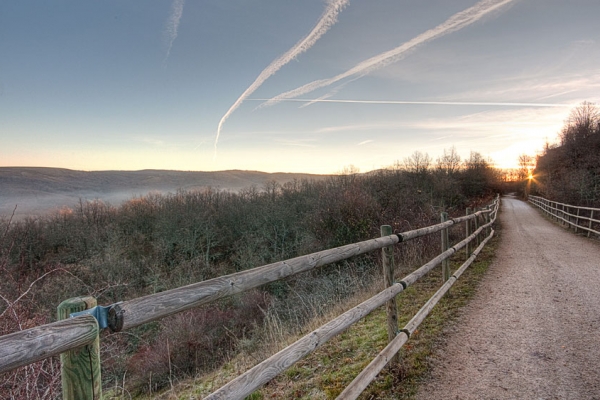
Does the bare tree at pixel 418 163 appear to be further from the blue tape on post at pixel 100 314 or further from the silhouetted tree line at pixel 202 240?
the blue tape on post at pixel 100 314

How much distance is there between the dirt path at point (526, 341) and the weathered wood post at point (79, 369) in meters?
2.86

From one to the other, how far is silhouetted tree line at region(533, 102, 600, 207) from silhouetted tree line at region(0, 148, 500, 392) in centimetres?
748

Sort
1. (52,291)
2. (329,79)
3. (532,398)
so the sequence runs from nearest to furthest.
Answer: (532,398)
(52,291)
(329,79)

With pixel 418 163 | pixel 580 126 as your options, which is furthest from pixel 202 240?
pixel 580 126

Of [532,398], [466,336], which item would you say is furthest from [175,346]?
[532,398]

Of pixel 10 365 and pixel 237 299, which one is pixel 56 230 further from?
pixel 10 365

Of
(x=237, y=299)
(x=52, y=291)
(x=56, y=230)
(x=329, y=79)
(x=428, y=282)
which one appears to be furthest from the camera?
(x=56, y=230)

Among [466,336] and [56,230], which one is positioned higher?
[466,336]

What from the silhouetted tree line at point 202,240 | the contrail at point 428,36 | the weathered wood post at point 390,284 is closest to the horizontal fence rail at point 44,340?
the weathered wood post at point 390,284

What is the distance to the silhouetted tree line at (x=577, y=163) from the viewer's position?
76.0ft

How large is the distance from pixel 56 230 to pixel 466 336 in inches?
1371

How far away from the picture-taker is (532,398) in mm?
2936

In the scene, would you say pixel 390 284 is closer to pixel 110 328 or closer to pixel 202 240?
pixel 110 328

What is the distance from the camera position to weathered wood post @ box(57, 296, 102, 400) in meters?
1.15
